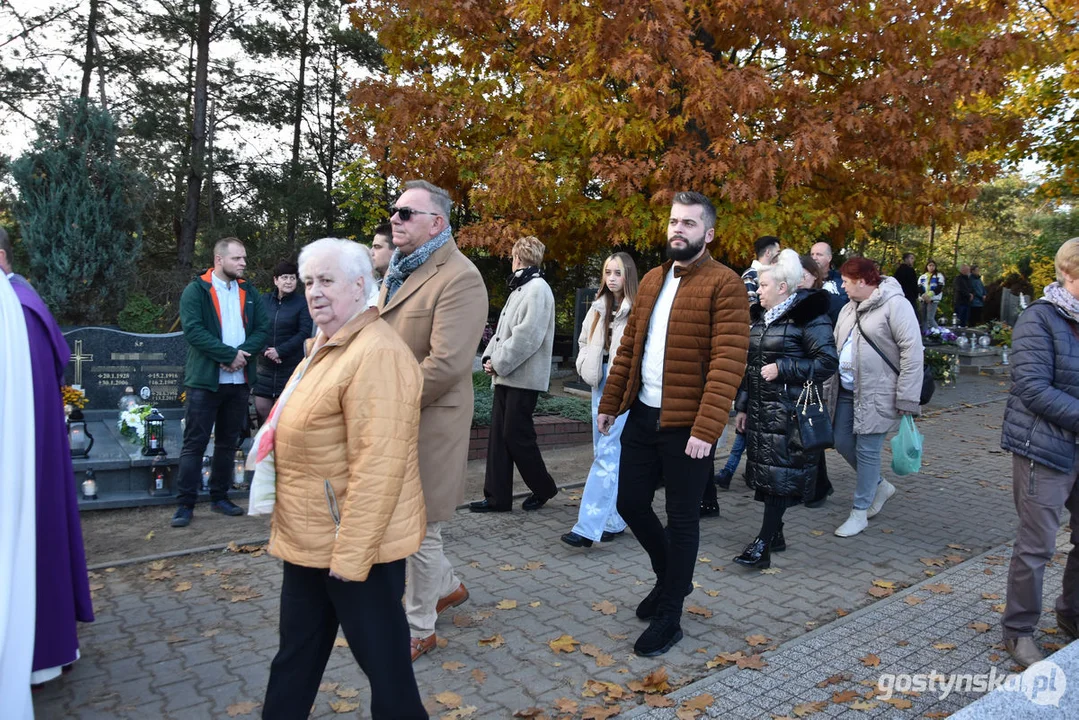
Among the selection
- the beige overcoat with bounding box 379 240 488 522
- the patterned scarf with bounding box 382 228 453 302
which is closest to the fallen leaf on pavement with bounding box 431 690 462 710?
the beige overcoat with bounding box 379 240 488 522

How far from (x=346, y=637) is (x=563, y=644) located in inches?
66.7

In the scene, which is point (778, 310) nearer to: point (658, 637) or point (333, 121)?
point (658, 637)

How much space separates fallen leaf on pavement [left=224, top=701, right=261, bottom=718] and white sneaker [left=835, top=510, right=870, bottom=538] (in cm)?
418

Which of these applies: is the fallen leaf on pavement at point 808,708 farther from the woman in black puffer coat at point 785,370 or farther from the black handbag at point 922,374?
the black handbag at point 922,374

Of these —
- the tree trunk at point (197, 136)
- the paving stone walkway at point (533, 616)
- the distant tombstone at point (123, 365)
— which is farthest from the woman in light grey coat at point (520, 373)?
the tree trunk at point (197, 136)

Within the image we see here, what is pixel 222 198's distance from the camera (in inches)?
682

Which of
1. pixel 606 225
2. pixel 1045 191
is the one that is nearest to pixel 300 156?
pixel 606 225

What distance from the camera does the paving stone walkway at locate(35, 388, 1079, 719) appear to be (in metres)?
3.50

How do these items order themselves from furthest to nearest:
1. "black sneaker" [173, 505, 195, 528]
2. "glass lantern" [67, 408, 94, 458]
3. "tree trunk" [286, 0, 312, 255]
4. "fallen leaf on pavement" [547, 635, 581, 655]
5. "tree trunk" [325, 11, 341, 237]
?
"tree trunk" [325, 11, 341, 237] → "tree trunk" [286, 0, 312, 255] → "glass lantern" [67, 408, 94, 458] → "black sneaker" [173, 505, 195, 528] → "fallen leaf on pavement" [547, 635, 581, 655]

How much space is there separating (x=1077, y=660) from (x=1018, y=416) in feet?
5.53

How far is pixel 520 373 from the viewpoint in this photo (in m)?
5.93

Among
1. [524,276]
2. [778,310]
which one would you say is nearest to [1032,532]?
[778,310]

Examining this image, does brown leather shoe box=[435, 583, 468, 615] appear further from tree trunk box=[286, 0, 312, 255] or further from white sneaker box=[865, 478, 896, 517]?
tree trunk box=[286, 0, 312, 255]

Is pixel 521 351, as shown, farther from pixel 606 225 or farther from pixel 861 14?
pixel 861 14
